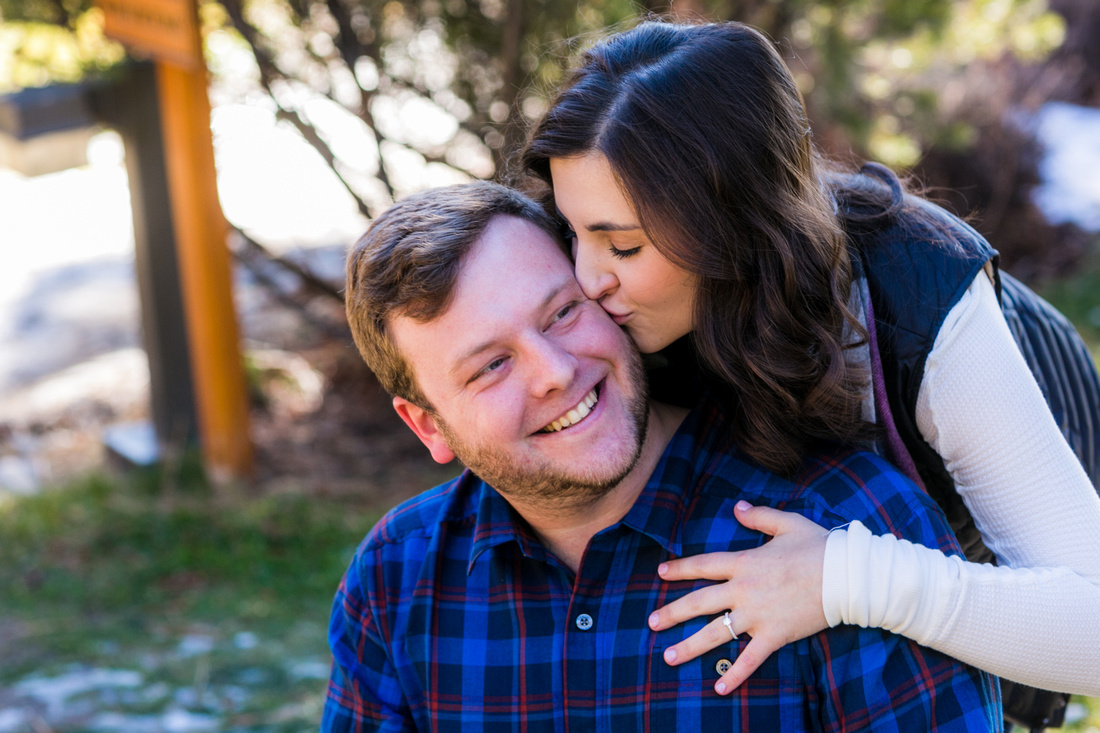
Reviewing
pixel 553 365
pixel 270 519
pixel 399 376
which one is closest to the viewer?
pixel 553 365

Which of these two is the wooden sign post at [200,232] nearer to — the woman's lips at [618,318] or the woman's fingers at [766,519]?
the woman's lips at [618,318]

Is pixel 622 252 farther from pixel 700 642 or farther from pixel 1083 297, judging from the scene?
pixel 1083 297

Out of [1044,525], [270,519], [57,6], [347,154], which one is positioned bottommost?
[270,519]

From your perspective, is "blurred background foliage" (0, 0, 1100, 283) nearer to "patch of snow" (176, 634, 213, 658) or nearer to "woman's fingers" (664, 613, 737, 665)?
"patch of snow" (176, 634, 213, 658)

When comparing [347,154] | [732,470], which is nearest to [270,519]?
[347,154]

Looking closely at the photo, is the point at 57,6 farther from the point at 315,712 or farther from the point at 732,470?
the point at 732,470

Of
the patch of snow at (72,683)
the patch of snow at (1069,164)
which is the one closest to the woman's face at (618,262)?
the patch of snow at (72,683)

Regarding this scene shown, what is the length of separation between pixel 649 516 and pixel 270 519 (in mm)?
3783

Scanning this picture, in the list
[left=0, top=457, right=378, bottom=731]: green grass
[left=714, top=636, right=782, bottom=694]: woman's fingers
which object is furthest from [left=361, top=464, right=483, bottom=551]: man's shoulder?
[left=0, top=457, right=378, bottom=731]: green grass

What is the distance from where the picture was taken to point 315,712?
11.7 ft

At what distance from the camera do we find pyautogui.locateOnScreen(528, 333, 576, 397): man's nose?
1.85 m

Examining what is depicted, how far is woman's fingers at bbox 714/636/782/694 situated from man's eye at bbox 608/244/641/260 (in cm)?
75

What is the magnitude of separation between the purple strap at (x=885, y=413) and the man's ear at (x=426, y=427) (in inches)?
34.0

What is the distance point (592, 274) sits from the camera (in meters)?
1.98
